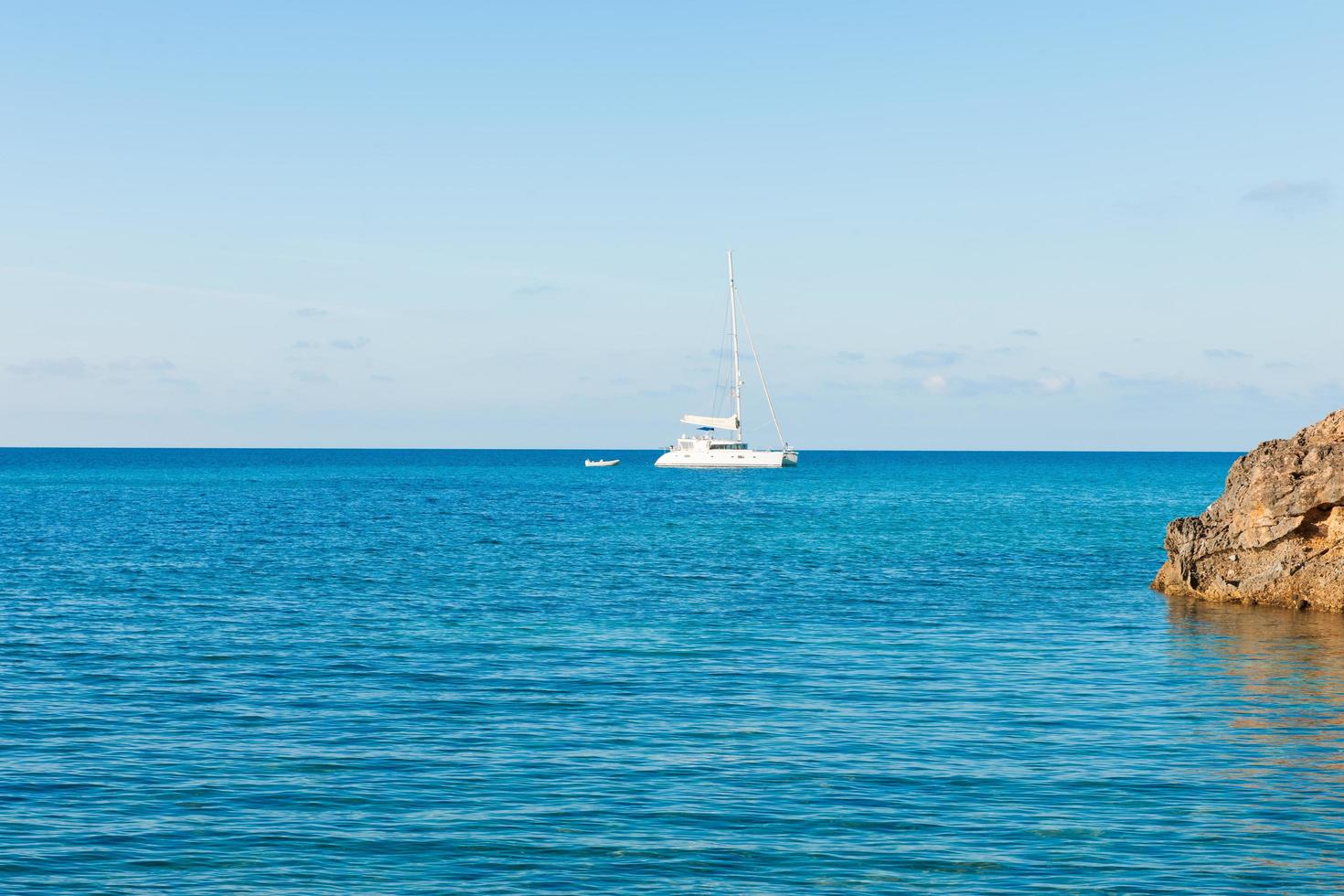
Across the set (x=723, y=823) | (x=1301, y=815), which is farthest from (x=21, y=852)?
(x=1301, y=815)

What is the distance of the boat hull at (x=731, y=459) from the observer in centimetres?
17650

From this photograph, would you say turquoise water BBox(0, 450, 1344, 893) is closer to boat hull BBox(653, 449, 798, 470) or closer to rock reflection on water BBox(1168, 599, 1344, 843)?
rock reflection on water BBox(1168, 599, 1344, 843)

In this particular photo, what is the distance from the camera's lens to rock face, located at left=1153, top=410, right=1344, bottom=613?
4059 centimetres

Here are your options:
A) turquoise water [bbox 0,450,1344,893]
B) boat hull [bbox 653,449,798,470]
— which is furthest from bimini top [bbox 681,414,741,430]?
turquoise water [bbox 0,450,1344,893]

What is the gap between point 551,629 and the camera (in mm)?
37000

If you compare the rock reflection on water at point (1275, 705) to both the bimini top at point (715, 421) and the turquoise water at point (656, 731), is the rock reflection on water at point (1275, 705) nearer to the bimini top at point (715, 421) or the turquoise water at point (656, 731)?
the turquoise water at point (656, 731)

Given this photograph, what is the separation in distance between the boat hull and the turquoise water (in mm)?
120293

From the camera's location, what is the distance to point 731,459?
177000 millimetres

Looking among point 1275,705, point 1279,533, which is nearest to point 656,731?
point 1275,705

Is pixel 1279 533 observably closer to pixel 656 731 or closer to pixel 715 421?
pixel 656 731

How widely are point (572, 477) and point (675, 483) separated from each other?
4069 centimetres

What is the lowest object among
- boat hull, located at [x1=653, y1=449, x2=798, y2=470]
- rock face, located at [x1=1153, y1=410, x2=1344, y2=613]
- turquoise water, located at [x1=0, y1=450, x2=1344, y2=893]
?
turquoise water, located at [x1=0, y1=450, x2=1344, y2=893]

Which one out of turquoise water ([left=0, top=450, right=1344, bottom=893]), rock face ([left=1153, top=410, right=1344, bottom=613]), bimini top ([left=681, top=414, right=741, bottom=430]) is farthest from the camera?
bimini top ([left=681, top=414, right=741, bottom=430])

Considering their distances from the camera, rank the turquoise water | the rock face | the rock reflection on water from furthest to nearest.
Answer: the rock face → the rock reflection on water → the turquoise water
